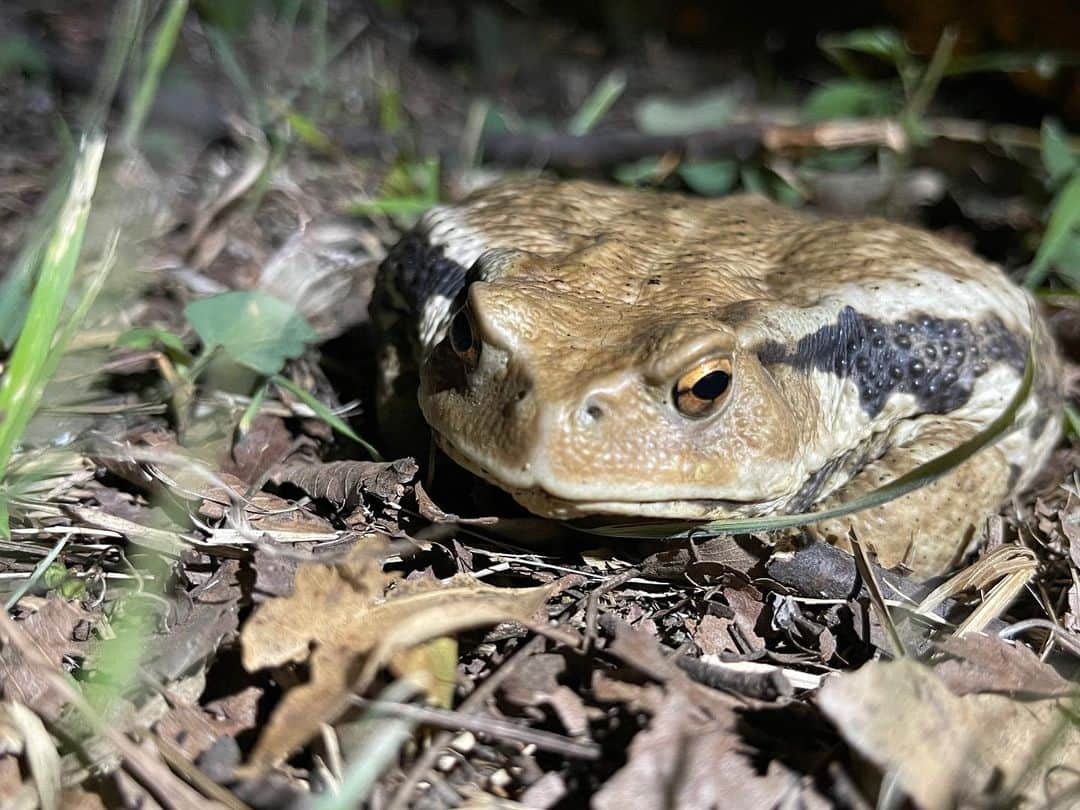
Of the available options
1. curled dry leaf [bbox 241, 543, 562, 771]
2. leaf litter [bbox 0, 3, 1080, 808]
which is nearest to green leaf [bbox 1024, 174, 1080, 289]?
leaf litter [bbox 0, 3, 1080, 808]

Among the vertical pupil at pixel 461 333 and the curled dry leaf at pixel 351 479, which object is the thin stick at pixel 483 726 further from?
the vertical pupil at pixel 461 333

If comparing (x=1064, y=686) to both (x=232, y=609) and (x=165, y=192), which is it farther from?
(x=165, y=192)

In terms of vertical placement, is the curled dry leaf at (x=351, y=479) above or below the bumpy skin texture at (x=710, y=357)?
below

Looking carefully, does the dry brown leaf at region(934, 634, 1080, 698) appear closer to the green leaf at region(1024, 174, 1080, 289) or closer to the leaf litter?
the leaf litter

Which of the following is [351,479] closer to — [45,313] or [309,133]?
[45,313]

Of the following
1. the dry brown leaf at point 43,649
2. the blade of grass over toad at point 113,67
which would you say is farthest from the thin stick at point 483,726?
the blade of grass over toad at point 113,67
